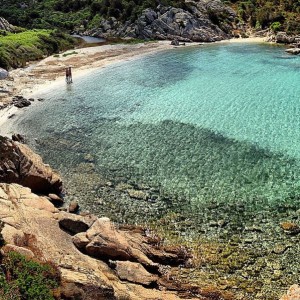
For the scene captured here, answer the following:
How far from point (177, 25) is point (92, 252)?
10021cm

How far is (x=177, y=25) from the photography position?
109 meters

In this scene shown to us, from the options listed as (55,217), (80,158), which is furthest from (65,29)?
(55,217)

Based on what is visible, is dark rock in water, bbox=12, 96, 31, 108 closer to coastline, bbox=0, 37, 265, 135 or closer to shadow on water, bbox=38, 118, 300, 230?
coastline, bbox=0, 37, 265, 135

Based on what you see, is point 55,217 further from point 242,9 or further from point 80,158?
point 242,9

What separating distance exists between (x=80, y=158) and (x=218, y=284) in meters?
18.7

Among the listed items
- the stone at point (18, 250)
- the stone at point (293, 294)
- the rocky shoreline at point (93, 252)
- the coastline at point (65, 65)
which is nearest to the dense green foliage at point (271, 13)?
the coastline at point (65, 65)

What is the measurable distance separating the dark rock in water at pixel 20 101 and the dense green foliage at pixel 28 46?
18426 millimetres

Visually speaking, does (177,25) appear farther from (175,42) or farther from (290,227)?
(290,227)

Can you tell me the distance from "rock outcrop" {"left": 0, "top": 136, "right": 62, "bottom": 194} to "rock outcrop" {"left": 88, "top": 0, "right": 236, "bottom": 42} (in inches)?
3377

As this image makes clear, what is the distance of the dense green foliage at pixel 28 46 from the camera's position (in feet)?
222

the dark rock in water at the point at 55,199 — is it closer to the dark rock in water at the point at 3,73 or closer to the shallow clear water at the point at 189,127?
the shallow clear water at the point at 189,127

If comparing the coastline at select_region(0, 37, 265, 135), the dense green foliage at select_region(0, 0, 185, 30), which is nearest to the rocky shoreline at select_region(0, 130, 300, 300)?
the coastline at select_region(0, 37, 265, 135)

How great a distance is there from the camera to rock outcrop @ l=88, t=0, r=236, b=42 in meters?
107

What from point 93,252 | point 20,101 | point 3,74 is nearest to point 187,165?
point 93,252
